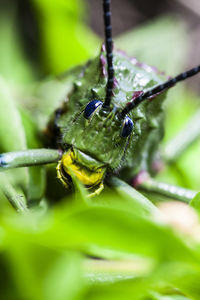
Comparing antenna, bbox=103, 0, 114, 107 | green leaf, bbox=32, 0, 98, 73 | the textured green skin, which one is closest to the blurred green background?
green leaf, bbox=32, 0, 98, 73

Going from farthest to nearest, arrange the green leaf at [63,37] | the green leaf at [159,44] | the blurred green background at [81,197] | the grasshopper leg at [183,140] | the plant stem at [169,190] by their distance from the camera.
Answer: the green leaf at [159,44] < the green leaf at [63,37] < the grasshopper leg at [183,140] < the plant stem at [169,190] < the blurred green background at [81,197]

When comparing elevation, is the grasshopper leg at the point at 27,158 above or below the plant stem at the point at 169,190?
above

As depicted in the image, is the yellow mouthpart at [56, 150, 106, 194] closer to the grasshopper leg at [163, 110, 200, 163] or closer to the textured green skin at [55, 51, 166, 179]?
the textured green skin at [55, 51, 166, 179]

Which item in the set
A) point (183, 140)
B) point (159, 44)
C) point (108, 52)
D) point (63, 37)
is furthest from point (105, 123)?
point (159, 44)

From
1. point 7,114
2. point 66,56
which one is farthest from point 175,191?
point 66,56

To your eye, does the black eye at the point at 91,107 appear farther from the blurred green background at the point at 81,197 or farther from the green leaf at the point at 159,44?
the green leaf at the point at 159,44

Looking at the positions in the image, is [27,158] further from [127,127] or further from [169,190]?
[169,190]

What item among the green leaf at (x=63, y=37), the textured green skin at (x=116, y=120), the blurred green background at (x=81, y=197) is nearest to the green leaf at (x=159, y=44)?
the blurred green background at (x=81, y=197)
